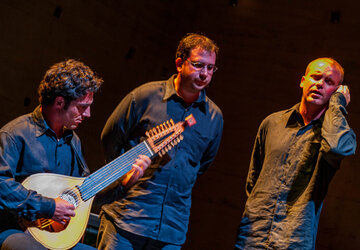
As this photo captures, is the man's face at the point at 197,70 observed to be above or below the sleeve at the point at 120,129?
above

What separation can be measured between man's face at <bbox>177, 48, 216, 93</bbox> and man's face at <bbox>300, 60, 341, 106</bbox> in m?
0.72

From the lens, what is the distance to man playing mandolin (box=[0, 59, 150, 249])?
2.22 m

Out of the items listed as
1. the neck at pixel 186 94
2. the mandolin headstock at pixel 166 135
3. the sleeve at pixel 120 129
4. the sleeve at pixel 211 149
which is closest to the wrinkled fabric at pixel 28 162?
the sleeve at pixel 120 129

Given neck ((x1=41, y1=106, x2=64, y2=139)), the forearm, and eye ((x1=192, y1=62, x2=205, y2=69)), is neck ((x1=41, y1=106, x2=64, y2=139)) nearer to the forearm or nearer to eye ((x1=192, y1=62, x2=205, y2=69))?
eye ((x1=192, y1=62, x2=205, y2=69))

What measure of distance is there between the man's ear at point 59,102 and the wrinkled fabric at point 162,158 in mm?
449

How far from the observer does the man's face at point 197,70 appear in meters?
2.82

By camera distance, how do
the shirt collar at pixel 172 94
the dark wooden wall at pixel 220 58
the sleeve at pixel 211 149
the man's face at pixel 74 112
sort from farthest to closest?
the dark wooden wall at pixel 220 58
the sleeve at pixel 211 149
the shirt collar at pixel 172 94
the man's face at pixel 74 112

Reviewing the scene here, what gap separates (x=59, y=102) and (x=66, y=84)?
0.42ft

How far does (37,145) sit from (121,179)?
59cm

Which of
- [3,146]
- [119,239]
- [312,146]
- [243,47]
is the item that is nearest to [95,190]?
[119,239]

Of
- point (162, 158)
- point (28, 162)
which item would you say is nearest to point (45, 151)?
point (28, 162)

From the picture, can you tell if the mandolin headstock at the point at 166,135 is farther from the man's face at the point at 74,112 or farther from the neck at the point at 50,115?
the neck at the point at 50,115

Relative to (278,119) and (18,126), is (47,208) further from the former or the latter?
(278,119)

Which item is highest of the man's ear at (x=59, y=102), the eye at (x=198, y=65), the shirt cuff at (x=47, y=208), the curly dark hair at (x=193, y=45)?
the curly dark hair at (x=193, y=45)
